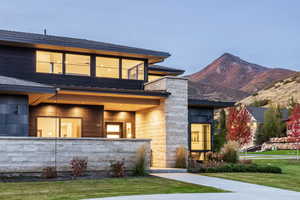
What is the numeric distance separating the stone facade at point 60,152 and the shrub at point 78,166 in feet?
1.50

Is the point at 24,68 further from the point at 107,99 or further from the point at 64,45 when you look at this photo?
the point at 107,99

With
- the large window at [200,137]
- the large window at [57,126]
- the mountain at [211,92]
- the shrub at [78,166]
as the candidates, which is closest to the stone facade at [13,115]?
the shrub at [78,166]

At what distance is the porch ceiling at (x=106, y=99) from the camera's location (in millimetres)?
19406

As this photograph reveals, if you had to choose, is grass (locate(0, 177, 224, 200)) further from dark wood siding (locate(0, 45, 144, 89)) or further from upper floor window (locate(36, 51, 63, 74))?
upper floor window (locate(36, 51, 63, 74))

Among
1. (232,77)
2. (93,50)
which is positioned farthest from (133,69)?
(232,77)

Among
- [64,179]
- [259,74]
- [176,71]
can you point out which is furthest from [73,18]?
[64,179]

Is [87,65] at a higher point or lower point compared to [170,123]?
higher

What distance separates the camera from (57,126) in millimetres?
A: 21344

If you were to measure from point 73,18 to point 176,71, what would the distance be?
7020 inches

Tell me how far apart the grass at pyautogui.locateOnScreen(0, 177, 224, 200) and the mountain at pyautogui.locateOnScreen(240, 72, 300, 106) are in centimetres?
9466

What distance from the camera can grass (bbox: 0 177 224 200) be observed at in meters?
11.0

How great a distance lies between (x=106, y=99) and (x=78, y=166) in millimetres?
5097

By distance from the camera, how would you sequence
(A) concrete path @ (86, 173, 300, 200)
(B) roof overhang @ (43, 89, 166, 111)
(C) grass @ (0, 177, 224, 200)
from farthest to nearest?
(B) roof overhang @ (43, 89, 166, 111), (C) grass @ (0, 177, 224, 200), (A) concrete path @ (86, 173, 300, 200)

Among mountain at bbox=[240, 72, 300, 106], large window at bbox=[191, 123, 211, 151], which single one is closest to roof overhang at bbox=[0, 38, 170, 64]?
large window at bbox=[191, 123, 211, 151]
